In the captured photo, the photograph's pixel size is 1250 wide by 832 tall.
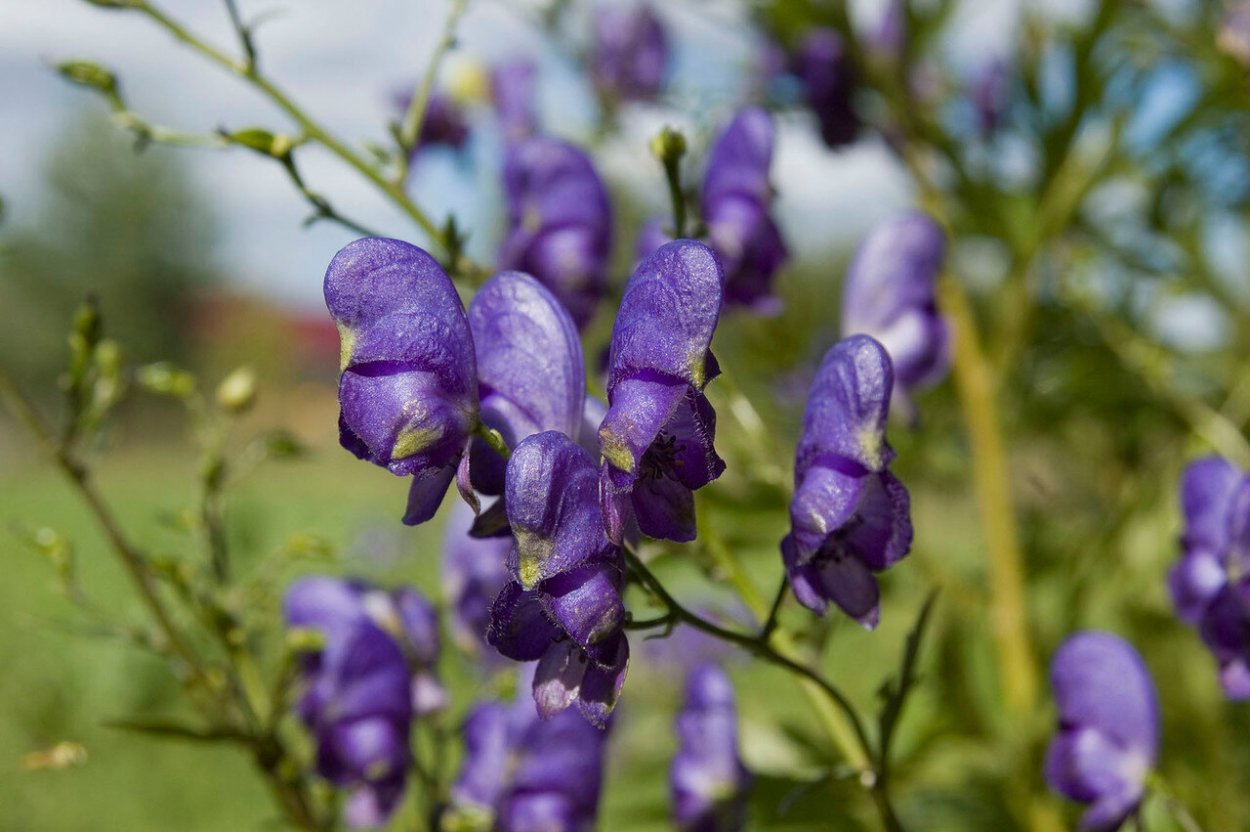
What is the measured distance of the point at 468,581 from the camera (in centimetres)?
87

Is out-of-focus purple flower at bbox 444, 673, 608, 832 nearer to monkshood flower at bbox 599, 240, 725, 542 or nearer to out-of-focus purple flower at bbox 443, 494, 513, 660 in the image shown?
out-of-focus purple flower at bbox 443, 494, 513, 660

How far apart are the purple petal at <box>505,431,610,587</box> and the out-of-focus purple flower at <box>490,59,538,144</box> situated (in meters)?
0.75

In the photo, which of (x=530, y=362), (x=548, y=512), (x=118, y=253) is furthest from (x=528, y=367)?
(x=118, y=253)

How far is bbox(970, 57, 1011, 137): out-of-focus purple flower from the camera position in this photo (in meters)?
1.29

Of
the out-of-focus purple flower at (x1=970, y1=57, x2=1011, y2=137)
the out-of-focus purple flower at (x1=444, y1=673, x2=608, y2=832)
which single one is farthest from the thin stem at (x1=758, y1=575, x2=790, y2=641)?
the out-of-focus purple flower at (x1=970, y1=57, x2=1011, y2=137)

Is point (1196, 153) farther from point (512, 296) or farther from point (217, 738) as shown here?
point (217, 738)

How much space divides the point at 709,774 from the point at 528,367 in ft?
1.11

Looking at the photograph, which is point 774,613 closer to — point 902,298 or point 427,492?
point 427,492

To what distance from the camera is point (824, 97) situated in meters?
1.10

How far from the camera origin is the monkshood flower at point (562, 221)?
79 centimetres

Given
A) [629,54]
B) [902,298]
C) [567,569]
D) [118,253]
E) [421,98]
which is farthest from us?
[118,253]

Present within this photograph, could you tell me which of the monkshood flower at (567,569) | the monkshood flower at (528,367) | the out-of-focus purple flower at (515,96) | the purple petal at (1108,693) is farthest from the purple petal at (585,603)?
the out-of-focus purple flower at (515,96)

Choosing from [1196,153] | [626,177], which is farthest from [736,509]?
[1196,153]

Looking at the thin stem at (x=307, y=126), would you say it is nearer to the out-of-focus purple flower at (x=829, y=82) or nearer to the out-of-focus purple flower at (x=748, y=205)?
the out-of-focus purple flower at (x=748, y=205)
